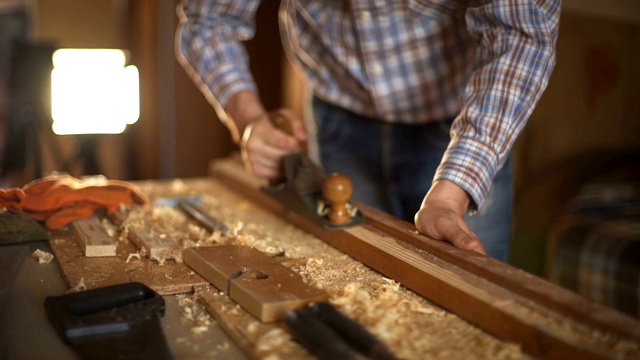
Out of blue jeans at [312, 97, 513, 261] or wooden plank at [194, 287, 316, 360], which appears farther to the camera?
blue jeans at [312, 97, 513, 261]

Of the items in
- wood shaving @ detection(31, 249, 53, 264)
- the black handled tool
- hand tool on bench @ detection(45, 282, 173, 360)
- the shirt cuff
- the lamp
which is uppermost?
the shirt cuff

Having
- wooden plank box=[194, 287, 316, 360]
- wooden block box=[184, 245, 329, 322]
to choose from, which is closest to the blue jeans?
wooden block box=[184, 245, 329, 322]

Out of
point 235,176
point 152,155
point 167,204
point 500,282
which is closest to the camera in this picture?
point 500,282

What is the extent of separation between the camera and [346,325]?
0.79m

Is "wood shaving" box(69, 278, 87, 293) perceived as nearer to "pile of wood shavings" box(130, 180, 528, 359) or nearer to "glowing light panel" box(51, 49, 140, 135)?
"pile of wood shavings" box(130, 180, 528, 359)

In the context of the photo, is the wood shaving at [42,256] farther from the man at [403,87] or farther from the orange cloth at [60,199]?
the man at [403,87]

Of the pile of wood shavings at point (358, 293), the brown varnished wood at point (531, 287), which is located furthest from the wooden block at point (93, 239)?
the brown varnished wood at point (531, 287)

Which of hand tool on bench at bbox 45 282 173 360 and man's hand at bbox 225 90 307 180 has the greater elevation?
man's hand at bbox 225 90 307 180

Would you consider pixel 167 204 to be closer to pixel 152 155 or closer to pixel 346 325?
pixel 346 325

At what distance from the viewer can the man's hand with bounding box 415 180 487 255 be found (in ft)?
3.43

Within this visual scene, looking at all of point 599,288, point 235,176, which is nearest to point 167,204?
point 235,176

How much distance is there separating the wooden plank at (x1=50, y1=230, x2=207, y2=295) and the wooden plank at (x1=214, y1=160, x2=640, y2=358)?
0.95 feet

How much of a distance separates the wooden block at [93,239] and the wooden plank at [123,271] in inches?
0.5

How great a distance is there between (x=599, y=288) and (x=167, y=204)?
170 cm
